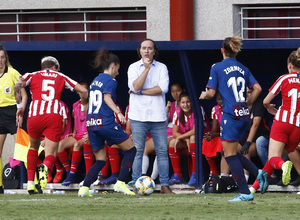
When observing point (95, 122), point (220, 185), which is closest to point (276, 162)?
point (220, 185)

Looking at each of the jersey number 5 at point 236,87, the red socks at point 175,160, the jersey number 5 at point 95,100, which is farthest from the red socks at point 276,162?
the red socks at point 175,160

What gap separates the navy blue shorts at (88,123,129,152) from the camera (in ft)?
34.3

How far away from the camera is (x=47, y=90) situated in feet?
36.9

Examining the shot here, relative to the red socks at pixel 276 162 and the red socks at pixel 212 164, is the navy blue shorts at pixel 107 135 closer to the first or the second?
the red socks at pixel 276 162

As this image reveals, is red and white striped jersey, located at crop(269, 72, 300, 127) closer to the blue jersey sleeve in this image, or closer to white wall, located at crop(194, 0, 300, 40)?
the blue jersey sleeve

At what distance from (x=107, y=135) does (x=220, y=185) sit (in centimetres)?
182

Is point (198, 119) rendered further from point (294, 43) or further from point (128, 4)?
point (128, 4)

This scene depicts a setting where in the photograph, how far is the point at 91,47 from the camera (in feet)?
41.6

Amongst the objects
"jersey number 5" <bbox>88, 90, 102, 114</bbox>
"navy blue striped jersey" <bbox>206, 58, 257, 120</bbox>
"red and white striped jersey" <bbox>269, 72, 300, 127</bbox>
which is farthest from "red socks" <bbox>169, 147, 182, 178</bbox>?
"navy blue striped jersey" <bbox>206, 58, 257, 120</bbox>

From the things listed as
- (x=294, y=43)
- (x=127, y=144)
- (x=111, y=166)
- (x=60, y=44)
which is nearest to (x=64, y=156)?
(x=111, y=166)

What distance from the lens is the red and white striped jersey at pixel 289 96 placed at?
33.2 feet

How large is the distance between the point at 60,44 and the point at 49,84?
1.68 metres

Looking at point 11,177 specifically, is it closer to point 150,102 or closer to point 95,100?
point 150,102

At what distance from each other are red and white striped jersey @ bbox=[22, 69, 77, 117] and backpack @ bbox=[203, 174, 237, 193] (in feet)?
7.21
